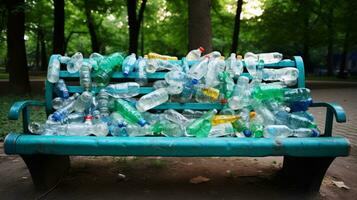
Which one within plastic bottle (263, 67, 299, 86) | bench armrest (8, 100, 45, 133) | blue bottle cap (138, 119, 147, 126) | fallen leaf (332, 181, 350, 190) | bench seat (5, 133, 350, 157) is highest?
plastic bottle (263, 67, 299, 86)

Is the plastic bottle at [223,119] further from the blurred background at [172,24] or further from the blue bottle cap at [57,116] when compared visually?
the blurred background at [172,24]

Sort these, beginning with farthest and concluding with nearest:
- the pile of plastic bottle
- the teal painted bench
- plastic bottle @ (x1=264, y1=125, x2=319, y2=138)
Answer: the pile of plastic bottle → plastic bottle @ (x1=264, y1=125, x2=319, y2=138) → the teal painted bench

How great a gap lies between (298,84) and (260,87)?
1.28ft

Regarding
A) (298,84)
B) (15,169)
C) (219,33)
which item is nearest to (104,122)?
(15,169)

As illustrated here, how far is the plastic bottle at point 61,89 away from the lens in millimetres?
3707

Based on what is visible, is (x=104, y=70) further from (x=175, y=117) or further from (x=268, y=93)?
(x=268, y=93)

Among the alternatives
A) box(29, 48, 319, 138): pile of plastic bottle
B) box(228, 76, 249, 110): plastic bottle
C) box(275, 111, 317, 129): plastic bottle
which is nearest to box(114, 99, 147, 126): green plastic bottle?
box(29, 48, 319, 138): pile of plastic bottle

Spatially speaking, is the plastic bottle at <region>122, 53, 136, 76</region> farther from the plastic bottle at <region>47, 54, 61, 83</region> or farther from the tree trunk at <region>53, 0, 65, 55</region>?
the tree trunk at <region>53, 0, 65, 55</region>

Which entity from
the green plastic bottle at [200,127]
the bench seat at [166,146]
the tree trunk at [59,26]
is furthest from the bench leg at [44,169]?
the tree trunk at [59,26]

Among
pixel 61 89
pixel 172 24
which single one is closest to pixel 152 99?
pixel 61 89

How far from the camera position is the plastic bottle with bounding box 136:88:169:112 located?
3711mm

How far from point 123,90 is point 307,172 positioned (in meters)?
1.78

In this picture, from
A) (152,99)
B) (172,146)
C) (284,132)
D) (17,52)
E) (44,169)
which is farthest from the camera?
(17,52)

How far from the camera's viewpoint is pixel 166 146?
3086mm
